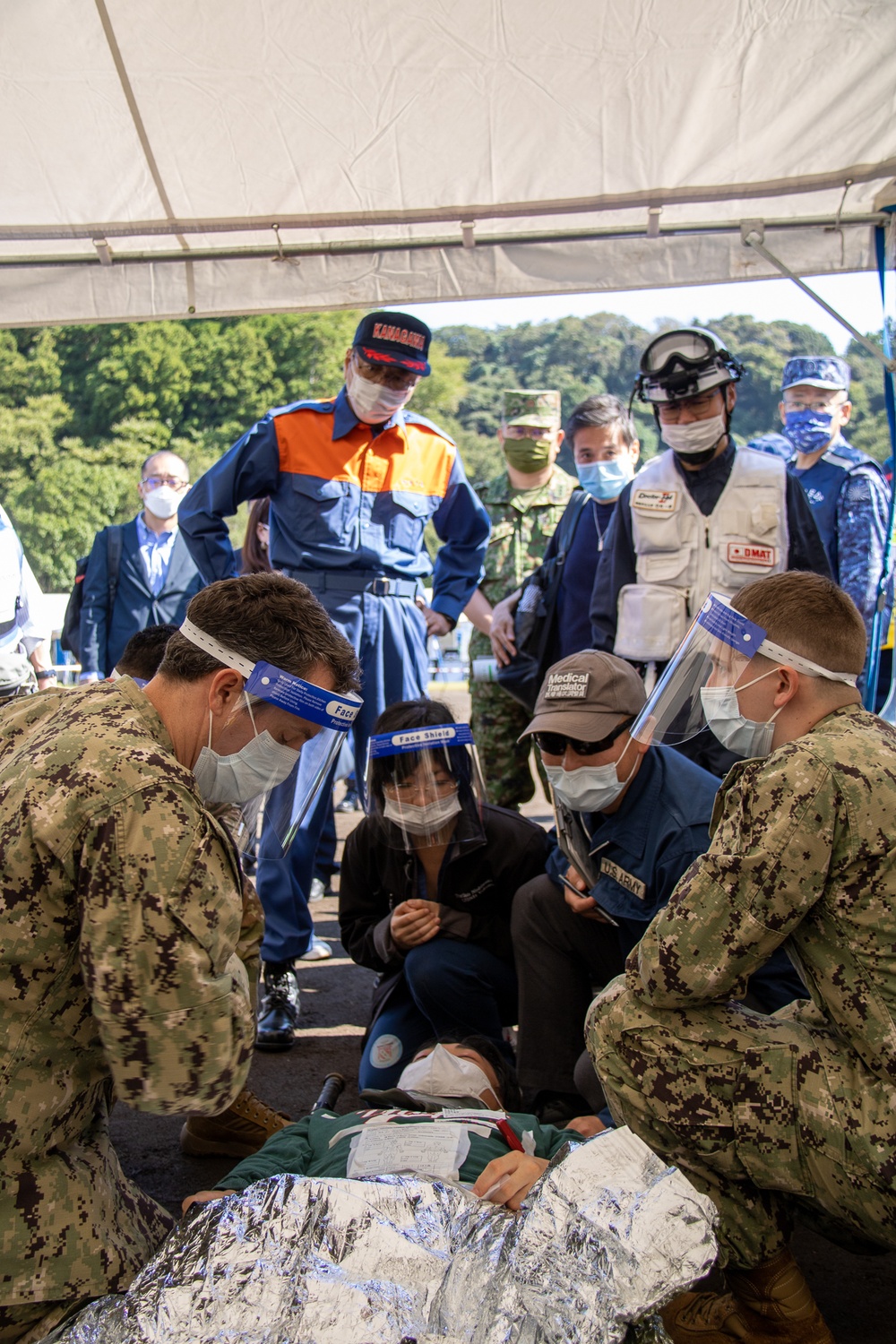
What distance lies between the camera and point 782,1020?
7.51 ft

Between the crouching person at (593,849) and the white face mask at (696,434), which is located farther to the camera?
the white face mask at (696,434)

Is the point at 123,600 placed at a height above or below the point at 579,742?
above

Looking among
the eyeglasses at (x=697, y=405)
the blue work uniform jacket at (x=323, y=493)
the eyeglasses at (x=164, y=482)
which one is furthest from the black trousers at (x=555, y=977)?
the eyeglasses at (x=164, y=482)

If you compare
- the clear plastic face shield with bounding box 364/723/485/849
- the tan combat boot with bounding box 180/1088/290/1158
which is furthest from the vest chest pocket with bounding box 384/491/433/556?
the tan combat boot with bounding box 180/1088/290/1158

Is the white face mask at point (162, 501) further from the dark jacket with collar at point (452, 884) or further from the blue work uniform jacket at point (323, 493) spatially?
the dark jacket with collar at point (452, 884)

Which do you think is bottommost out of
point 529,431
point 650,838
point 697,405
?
point 650,838

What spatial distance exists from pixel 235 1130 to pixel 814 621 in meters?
2.03

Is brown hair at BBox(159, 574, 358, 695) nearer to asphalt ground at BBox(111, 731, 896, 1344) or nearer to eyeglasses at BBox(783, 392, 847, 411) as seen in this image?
asphalt ground at BBox(111, 731, 896, 1344)

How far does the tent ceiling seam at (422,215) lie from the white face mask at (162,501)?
2840mm

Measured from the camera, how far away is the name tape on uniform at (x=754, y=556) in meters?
3.79

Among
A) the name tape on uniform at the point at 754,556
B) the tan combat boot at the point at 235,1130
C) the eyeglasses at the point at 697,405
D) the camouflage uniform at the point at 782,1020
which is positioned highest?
the eyeglasses at the point at 697,405

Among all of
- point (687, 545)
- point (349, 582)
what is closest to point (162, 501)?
point (349, 582)

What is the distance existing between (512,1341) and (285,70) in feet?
10.7

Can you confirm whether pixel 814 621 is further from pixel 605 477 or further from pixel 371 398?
pixel 605 477
